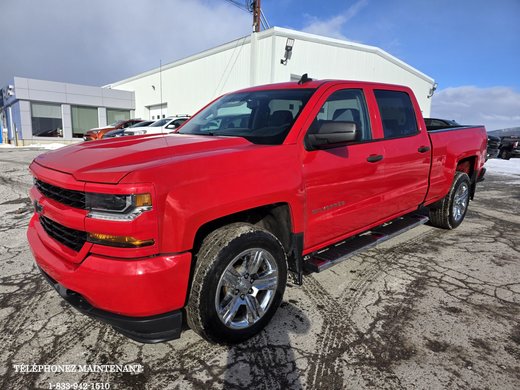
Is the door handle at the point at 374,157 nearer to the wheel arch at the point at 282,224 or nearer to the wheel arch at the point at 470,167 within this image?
the wheel arch at the point at 282,224

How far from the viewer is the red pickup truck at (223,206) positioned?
1.97m

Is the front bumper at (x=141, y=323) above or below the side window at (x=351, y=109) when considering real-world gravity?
below

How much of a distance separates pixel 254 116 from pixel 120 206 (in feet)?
5.80

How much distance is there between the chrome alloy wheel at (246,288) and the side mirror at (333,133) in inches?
37.1

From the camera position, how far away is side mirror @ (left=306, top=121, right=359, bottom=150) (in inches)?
105

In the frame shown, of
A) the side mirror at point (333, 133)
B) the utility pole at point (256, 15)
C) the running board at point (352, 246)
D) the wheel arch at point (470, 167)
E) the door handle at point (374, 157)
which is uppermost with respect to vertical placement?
the utility pole at point (256, 15)

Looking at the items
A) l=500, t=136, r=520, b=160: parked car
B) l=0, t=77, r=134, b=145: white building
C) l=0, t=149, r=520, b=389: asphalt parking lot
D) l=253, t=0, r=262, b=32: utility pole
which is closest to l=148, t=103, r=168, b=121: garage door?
l=0, t=77, r=134, b=145: white building

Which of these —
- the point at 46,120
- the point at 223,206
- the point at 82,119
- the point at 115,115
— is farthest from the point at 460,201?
the point at 115,115

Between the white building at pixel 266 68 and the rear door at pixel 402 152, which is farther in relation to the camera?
the white building at pixel 266 68

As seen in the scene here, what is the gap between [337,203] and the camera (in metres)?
3.04

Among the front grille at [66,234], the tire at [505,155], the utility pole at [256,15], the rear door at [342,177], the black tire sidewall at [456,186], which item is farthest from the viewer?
the utility pole at [256,15]

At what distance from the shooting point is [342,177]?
119 inches

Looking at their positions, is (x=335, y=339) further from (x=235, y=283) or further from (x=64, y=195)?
(x=64, y=195)

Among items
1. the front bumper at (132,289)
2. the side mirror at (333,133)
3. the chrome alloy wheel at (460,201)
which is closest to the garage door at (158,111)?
the chrome alloy wheel at (460,201)
